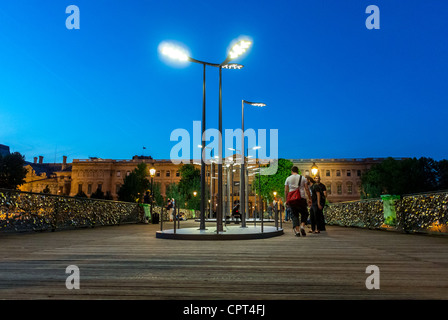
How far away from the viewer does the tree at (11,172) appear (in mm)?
52531

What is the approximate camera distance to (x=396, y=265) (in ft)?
16.5

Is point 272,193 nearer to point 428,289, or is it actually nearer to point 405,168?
point 405,168

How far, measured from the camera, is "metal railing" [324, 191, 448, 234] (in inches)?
444

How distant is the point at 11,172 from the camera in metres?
53.2

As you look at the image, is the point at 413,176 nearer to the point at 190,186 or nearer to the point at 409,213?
the point at 190,186

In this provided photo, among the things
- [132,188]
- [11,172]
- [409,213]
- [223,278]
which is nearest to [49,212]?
[223,278]

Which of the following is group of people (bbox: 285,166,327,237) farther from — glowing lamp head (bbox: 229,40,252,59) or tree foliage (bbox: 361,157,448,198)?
tree foliage (bbox: 361,157,448,198)

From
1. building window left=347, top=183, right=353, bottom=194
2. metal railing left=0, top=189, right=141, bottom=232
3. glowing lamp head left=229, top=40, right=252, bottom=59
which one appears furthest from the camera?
building window left=347, top=183, right=353, bottom=194

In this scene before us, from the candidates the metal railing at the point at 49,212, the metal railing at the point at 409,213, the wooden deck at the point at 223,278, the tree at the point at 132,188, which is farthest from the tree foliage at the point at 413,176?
the wooden deck at the point at 223,278

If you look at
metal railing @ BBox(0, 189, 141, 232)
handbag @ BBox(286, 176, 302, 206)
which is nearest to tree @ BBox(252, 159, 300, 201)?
metal railing @ BBox(0, 189, 141, 232)

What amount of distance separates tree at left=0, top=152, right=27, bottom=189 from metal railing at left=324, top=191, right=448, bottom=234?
50.2 metres

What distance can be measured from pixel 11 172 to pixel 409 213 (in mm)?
55019
